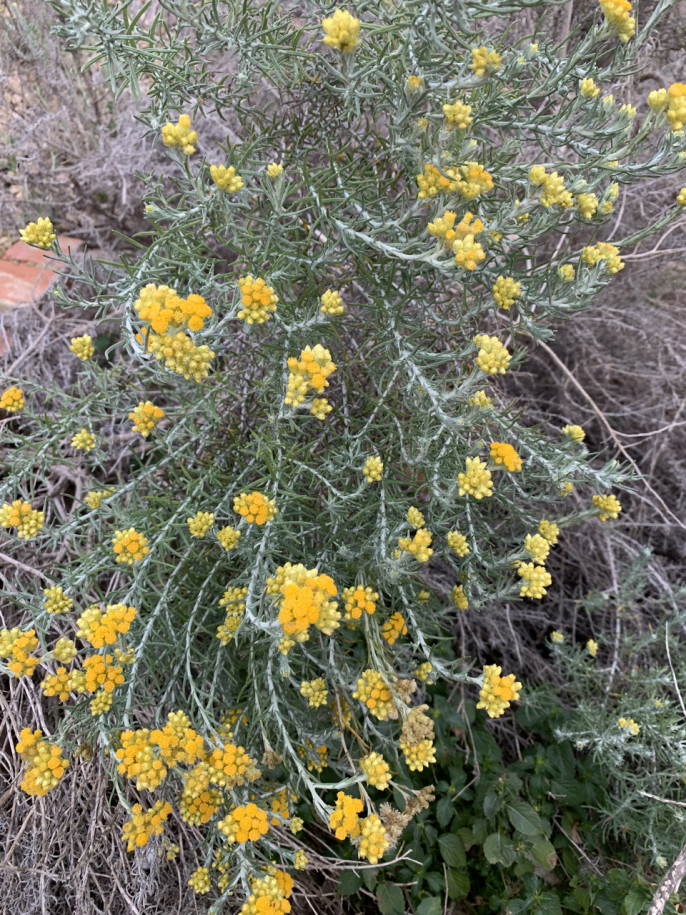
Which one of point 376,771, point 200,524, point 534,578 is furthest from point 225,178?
point 376,771

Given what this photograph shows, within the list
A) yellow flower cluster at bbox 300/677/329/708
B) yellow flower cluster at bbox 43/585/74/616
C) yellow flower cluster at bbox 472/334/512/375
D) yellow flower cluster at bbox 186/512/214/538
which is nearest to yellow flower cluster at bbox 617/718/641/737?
yellow flower cluster at bbox 300/677/329/708

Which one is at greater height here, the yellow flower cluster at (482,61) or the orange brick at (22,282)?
the yellow flower cluster at (482,61)

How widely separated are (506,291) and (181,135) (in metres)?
1.12

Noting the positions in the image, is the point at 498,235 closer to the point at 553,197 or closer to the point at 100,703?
the point at 553,197

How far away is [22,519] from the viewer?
2127 millimetres

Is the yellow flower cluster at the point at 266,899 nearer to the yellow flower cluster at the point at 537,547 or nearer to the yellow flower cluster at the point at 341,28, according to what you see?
the yellow flower cluster at the point at 537,547

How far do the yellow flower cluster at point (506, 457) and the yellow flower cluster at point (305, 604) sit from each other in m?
0.70

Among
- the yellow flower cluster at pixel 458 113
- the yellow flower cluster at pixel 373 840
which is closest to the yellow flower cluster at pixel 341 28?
the yellow flower cluster at pixel 458 113

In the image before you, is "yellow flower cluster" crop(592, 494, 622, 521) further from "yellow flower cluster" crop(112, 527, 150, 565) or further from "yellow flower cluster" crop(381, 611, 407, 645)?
"yellow flower cluster" crop(112, 527, 150, 565)

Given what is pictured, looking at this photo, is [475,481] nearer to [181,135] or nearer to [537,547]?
[537,547]

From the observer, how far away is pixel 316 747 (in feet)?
7.21

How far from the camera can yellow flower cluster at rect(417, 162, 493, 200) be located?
1.78 metres

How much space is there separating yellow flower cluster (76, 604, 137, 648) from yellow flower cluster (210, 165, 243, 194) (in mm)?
1294

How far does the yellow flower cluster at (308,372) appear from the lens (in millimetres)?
1766
